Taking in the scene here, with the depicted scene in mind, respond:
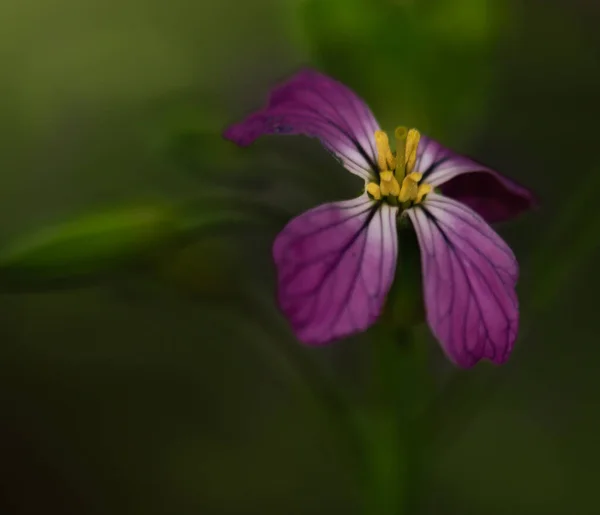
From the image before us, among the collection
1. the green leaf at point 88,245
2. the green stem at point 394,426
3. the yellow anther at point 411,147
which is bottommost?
the green stem at point 394,426

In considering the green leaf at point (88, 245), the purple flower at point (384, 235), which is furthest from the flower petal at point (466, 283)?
the green leaf at point (88, 245)

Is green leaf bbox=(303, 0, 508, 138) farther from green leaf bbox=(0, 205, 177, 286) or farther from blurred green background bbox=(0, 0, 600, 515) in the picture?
green leaf bbox=(0, 205, 177, 286)

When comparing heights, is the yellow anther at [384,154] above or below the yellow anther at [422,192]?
above

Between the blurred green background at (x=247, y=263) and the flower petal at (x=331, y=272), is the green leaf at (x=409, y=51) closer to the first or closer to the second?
the blurred green background at (x=247, y=263)

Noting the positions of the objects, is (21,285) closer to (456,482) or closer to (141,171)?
(141,171)

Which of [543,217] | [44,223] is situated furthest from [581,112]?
[44,223]

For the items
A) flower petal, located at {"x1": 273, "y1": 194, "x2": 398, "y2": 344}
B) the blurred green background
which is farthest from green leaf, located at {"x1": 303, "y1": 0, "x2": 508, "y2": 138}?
flower petal, located at {"x1": 273, "y1": 194, "x2": 398, "y2": 344}

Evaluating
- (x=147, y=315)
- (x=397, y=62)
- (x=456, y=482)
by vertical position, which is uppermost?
(x=397, y=62)
